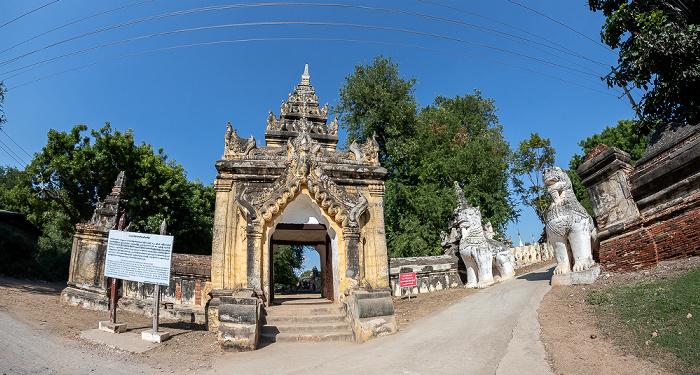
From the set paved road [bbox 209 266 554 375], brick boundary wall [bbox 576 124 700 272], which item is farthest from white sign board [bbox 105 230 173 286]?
brick boundary wall [bbox 576 124 700 272]

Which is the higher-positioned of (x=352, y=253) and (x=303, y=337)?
(x=352, y=253)

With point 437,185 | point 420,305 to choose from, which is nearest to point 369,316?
point 420,305

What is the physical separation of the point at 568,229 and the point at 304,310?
21.4 feet

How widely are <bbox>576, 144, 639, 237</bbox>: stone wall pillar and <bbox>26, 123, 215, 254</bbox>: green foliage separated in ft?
63.3

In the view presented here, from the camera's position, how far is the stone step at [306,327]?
894cm

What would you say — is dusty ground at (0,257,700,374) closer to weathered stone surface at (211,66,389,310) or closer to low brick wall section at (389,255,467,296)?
weathered stone surface at (211,66,389,310)

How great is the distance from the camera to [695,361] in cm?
468

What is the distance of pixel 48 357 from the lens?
657cm

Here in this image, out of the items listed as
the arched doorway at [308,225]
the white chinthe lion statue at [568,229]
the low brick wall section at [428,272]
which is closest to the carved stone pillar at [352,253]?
the arched doorway at [308,225]

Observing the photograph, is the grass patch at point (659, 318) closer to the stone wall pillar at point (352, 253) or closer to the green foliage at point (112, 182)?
the stone wall pillar at point (352, 253)

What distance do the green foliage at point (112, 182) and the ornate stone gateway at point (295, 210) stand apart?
1225cm

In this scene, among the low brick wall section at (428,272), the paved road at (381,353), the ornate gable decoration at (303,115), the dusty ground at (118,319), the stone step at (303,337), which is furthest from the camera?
the low brick wall section at (428,272)

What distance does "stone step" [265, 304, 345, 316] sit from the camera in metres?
9.60

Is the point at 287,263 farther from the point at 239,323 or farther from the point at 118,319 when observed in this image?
the point at 239,323
